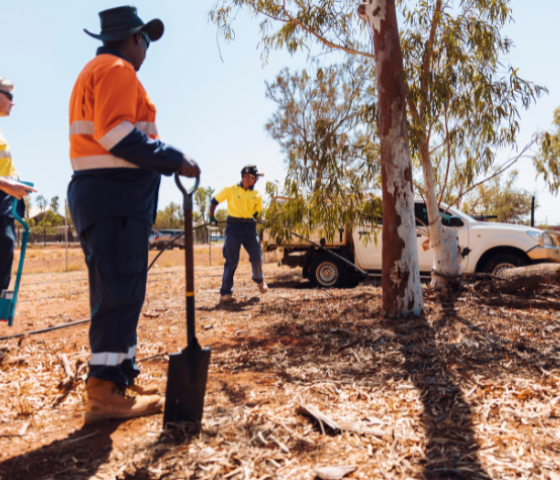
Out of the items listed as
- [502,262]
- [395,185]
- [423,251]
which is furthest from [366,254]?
[395,185]

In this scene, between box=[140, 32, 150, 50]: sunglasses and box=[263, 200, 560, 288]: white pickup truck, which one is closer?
box=[140, 32, 150, 50]: sunglasses

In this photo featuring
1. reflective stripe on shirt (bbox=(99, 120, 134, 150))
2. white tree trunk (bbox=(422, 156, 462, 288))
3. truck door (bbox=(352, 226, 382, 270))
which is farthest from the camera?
truck door (bbox=(352, 226, 382, 270))

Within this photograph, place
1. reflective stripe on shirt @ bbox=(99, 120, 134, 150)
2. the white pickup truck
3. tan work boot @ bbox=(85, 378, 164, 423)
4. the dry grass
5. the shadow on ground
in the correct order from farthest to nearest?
the dry grass
the white pickup truck
tan work boot @ bbox=(85, 378, 164, 423)
reflective stripe on shirt @ bbox=(99, 120, 134, 150)
the shadow on ground

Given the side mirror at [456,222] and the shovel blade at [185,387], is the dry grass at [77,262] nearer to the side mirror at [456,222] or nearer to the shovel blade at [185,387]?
the side mirror at [456,222]

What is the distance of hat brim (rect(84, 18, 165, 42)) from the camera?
2477 millimetres

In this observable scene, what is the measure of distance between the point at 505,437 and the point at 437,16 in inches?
218

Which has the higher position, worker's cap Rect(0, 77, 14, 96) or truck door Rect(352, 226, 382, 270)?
worker's cap Rect(0, 77, 14, 96)

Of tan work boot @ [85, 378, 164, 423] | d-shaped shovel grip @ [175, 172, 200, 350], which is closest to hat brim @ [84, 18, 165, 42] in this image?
d-shaped shovel grip @ [175, 172, 200, 350]

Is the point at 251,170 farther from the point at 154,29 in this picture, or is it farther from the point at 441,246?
the point at 154,29

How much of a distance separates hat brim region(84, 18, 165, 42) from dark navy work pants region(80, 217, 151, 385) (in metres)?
1.01

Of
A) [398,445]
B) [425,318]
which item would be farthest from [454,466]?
[425,318]

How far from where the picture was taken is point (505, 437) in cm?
220

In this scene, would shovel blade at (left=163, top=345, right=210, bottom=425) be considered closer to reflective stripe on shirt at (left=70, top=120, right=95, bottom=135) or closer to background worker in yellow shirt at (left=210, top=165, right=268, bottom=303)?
reflective stripe on shirt at (left=70, top=120, right=95, bottom=135)

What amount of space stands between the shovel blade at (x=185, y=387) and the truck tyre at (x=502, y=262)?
6858 mm
